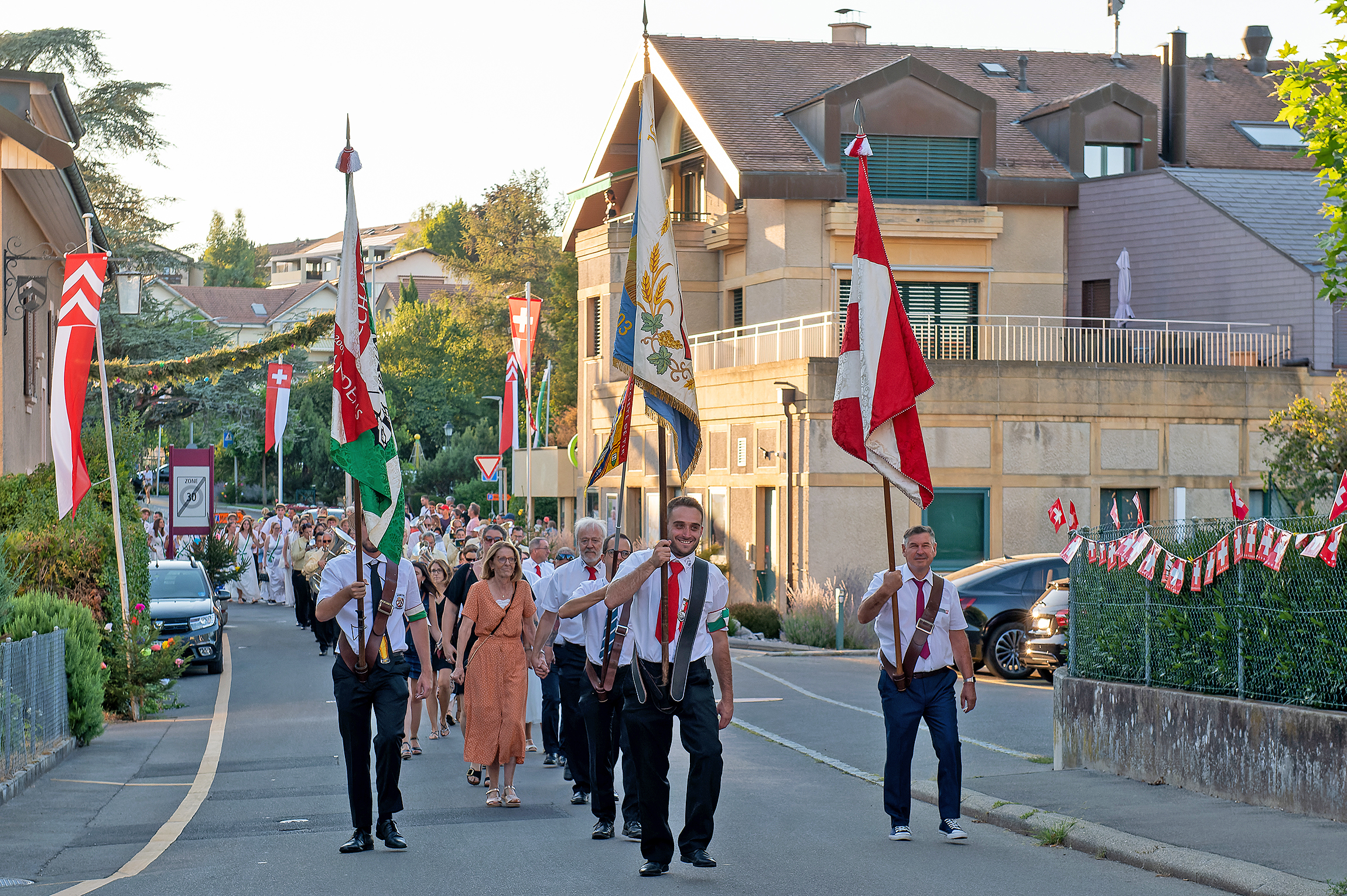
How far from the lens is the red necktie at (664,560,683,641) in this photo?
27.3 feet

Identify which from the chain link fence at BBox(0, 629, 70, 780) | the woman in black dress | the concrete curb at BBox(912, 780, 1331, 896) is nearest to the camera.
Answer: the concrete curb at BBox(912, 780, 1331, 896)

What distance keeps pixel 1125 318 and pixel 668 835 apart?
1039 inches

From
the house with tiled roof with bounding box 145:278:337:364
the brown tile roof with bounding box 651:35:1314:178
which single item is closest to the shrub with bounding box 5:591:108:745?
the brown tile roof with bounding box 651:35:1314:178

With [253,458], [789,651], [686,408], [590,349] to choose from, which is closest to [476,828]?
[686,408]

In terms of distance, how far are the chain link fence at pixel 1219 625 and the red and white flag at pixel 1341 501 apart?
8 centimetres

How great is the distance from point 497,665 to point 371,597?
2.24m

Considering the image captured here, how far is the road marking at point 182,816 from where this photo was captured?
866cm

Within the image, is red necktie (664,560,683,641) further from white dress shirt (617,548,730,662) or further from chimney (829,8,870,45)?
chimney (829,8,870,45)

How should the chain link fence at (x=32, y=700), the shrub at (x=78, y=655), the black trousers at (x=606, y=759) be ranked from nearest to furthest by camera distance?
1. the black trousers at (x=606, y=759)
2. the chain link fence at (x=32, y=700)
3. the shrub at (x=78, y=655)

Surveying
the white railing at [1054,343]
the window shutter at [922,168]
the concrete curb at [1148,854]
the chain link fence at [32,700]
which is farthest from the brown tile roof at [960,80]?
the concrete curb at [1148,854]

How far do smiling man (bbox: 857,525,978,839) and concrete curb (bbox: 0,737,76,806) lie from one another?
6274 millimetres

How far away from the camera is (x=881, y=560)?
98.5ft

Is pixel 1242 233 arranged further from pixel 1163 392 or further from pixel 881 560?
pixel 881 560

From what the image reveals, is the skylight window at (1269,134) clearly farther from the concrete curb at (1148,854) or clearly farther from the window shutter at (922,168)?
the concrete curb at (1148,854)
